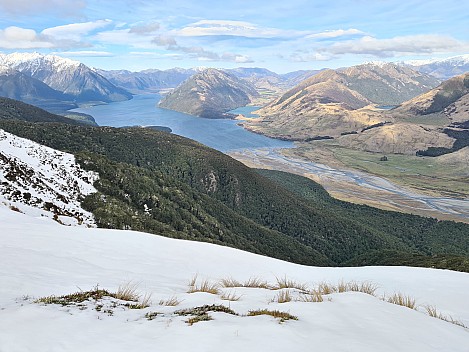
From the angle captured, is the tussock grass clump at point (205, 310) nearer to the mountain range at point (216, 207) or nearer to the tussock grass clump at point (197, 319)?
the tussock grass clump at point (197, 319)

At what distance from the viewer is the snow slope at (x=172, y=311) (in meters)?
5.35

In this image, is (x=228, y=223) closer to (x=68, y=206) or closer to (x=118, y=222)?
(x=118, y=222)

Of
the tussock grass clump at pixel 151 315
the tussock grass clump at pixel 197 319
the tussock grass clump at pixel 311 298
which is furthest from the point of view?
the tussock grass clump at pixel 311 298

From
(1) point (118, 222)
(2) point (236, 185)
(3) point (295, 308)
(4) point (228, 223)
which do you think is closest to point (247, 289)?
(3) point (295, 308)

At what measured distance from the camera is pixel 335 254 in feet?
350

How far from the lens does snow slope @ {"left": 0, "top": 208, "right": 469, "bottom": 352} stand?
5.35 metres

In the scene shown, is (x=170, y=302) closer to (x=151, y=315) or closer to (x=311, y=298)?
(x=151, y=315)

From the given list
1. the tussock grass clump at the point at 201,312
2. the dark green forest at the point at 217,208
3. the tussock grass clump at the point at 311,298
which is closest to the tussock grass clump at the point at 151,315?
the tussock grass clump at the point at 201,312

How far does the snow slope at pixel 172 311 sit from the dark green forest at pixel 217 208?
2784 cm

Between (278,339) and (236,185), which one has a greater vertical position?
(278,339)

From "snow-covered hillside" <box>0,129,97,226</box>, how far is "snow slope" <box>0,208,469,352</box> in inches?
611

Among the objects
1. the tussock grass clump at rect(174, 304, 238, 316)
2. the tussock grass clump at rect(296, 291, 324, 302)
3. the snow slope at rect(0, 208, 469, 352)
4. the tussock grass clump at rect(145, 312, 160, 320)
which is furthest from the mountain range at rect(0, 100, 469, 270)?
the tussock grass clump at rect(296, 291, 324, 302)

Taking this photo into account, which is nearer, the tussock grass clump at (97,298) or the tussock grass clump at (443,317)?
the tussock grass clump at (97,298)

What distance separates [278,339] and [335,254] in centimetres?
10875
